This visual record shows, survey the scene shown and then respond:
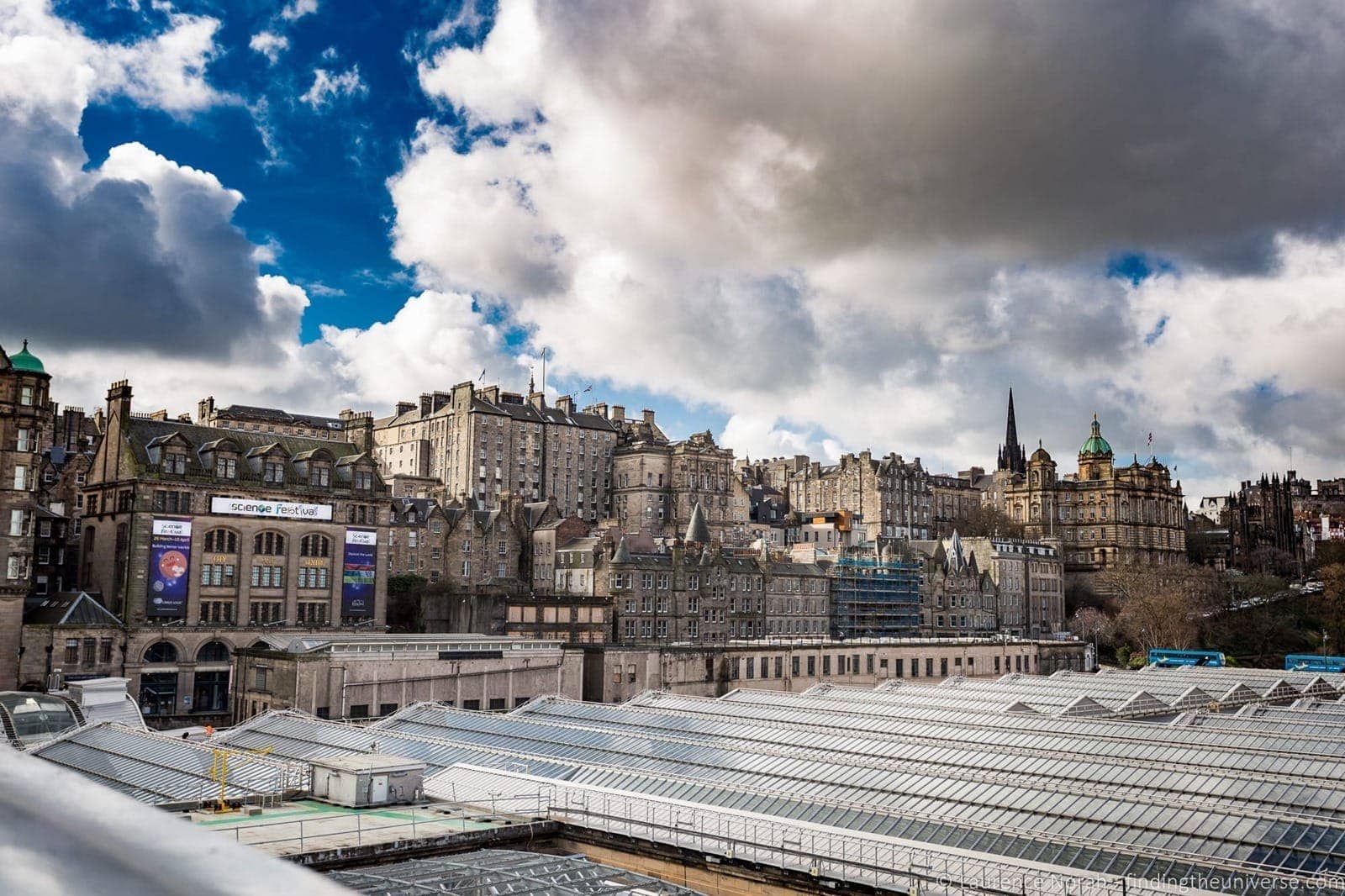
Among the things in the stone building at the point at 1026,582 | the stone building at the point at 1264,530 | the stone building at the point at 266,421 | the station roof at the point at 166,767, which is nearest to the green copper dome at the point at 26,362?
the station roof at the point at 166,767

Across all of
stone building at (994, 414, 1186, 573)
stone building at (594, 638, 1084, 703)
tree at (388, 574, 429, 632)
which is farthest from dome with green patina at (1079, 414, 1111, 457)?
tree at (388, 574, 429, 632)

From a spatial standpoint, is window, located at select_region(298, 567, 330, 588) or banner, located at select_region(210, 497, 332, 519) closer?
banner, located at select_region(210, 497, 332, 519)

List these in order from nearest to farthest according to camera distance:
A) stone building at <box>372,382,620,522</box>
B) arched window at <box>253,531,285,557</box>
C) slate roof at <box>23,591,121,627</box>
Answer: slate roof at <box>23,591,121,627</box> → arched window at <box>253,531,285,557</box> → stone building at <box>372,382,620,522</box>

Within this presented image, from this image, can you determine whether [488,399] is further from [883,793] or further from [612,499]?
[883,793]

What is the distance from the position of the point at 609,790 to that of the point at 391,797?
7290mm

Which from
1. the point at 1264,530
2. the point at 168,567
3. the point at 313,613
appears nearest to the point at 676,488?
the point at 313,613

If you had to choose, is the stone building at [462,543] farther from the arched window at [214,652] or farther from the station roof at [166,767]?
the station roof at [166,767]

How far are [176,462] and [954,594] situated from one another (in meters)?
91.2

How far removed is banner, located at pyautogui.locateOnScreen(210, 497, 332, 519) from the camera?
7706cm

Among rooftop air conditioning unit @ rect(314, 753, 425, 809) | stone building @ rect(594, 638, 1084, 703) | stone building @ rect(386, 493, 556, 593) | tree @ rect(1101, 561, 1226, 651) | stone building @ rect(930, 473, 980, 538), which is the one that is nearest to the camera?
rooftop air conditioning unit @ rect(314, 753, 425, 809)

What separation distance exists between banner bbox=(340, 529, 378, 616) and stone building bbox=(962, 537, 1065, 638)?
86225 millimetres

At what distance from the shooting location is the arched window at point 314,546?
8025 cm

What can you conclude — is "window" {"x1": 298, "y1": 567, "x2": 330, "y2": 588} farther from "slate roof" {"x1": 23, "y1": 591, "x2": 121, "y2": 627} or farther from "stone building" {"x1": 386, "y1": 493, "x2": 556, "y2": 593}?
"stone building" {"x1": 386, "y1": 493, "x2": 556, "y2": 593}

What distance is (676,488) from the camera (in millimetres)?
152375
